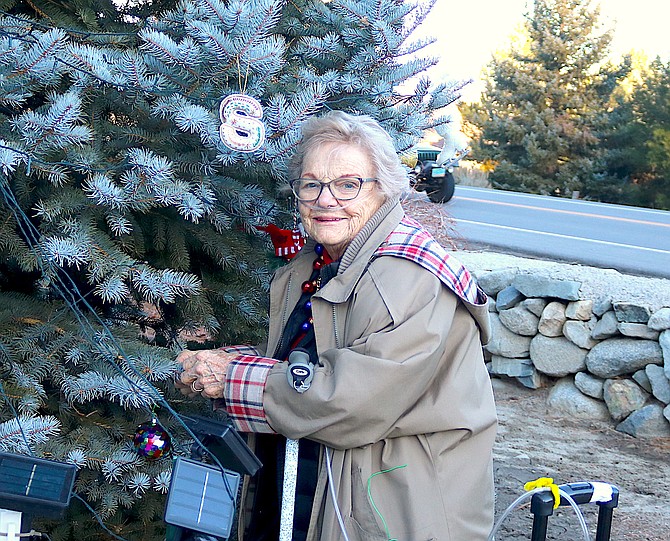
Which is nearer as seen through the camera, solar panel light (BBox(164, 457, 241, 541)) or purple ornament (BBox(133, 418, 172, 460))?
solar panel light (BBox(164, 457, 241, 541))

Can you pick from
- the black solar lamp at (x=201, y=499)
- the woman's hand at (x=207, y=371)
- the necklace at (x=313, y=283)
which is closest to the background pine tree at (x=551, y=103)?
the necklace at (x=313, y=283)

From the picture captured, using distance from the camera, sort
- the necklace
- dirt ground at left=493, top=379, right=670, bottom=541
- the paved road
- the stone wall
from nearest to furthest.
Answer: the necklace → dirt ground at left=493, top=379, right=670, bottom=541 → the stone wall → the paved road

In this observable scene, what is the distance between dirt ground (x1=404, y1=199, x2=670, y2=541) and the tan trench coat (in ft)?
6.87

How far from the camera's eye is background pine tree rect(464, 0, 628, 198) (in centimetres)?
2505

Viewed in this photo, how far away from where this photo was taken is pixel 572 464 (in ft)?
15.7

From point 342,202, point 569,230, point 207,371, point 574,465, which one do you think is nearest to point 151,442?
point 207,371

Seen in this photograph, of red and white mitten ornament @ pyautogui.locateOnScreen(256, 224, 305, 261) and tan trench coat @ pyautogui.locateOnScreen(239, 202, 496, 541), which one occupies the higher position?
red and white mitten ornament @ pyautogui.locateOnScreen(256, 224, 305, 261)

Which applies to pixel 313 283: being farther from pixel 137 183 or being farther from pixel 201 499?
pixel 201 499

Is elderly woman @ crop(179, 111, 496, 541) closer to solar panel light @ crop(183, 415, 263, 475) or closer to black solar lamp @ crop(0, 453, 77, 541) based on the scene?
solar panel light @ crop(183, 415, 263, 475)

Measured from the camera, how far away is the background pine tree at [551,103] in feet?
82.2

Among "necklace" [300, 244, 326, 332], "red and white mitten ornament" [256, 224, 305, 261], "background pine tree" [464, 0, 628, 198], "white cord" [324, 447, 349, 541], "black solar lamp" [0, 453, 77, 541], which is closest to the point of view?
"black solar lamp" [0, 453, 77, 541]

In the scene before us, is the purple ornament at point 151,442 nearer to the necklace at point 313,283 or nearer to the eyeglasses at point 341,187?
the necklace at point 313,283

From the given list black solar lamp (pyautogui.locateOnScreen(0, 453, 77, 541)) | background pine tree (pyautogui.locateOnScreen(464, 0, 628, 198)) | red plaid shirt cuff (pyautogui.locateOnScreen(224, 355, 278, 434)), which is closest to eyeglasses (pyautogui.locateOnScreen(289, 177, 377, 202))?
red plaid shirt cuff (pyautogui.locateOnScreen(224, 355, 278, 434))

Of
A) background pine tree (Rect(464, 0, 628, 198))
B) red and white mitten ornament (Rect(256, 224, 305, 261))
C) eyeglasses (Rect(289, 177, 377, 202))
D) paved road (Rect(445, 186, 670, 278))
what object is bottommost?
red and white mitten ornament (Rect(256, 224, 305, 261))
